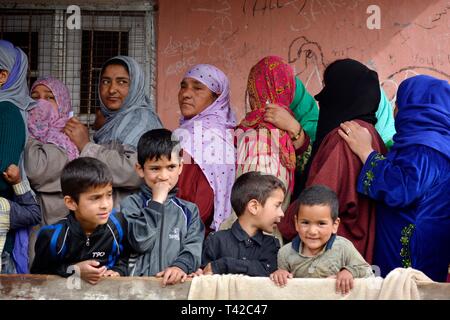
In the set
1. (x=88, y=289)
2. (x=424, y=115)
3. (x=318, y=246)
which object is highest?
(x=424, y=115)

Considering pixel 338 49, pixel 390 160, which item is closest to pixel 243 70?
pixel 338 49

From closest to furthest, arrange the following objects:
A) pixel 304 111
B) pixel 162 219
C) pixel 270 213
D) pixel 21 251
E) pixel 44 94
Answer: pixel 162 219 → pixel 270 213 → pixel 21 251 → pixel 304 111 → pixel 44 94

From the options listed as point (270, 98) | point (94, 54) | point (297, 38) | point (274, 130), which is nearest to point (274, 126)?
point (274, 130)

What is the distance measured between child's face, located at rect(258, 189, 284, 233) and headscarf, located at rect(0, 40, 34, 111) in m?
1.70

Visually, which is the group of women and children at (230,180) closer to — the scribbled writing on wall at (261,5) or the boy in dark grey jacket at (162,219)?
the boy in dark grey jacket at (162,219)

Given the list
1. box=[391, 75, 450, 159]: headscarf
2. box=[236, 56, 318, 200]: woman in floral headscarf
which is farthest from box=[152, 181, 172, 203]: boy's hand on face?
box=[391, 75, 450, 159]: headscarf

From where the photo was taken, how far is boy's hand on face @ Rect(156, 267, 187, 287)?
445cm

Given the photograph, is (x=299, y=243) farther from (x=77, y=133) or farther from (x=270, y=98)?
(x=77, y=133)

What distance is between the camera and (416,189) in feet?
15.6

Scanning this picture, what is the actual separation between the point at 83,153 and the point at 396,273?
2073mm

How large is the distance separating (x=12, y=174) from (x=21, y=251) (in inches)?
18.4

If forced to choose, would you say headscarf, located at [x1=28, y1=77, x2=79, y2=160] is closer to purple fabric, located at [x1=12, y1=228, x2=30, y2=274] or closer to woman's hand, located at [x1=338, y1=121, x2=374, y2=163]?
purple fabric, located at [x1=12, y1=228, x2=30, y2=274]

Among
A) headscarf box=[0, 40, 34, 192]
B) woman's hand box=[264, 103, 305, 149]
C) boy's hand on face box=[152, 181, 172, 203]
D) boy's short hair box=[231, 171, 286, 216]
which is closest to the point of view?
boy's hand on face box=[152, 181, 172, 203]

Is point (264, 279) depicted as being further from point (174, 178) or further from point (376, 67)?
point (376, 67)
